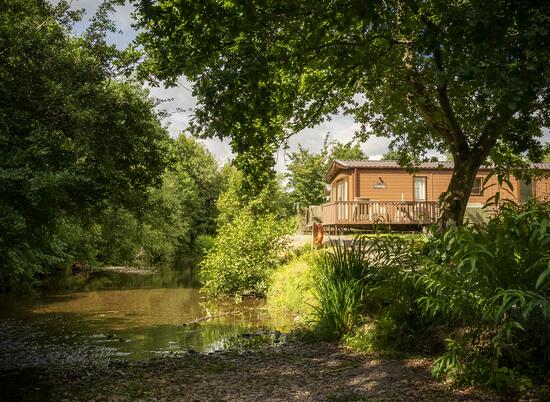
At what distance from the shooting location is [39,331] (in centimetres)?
1401

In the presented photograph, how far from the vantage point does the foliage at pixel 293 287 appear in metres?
14.1

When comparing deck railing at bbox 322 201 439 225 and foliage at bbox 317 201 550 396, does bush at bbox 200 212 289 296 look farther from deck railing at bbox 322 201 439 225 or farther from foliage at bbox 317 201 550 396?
foliage at bbox 317 201 550 396

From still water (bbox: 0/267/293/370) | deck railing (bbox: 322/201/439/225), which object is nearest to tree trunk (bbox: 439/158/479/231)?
still water (bbox: 0/267/293/370)

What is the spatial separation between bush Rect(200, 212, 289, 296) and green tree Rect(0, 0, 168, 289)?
346 inches

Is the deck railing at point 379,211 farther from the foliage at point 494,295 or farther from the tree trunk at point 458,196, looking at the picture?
the foliage at point 494,295

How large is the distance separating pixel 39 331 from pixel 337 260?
31.1ft

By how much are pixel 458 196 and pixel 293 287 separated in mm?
6648

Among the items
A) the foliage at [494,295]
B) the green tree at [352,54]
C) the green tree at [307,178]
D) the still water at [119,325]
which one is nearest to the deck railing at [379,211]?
the still water at [119,325]

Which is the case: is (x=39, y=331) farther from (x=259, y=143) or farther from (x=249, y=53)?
(x=249, y=53)

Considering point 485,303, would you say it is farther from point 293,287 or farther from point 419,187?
point 419,187

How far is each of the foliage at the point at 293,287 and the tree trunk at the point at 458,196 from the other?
3909mm

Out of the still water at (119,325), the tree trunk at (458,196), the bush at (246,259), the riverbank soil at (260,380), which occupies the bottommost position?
the still water at (119,325)

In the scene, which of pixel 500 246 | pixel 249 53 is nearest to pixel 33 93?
pixel 249 53

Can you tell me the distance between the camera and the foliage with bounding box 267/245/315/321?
1411 cm
